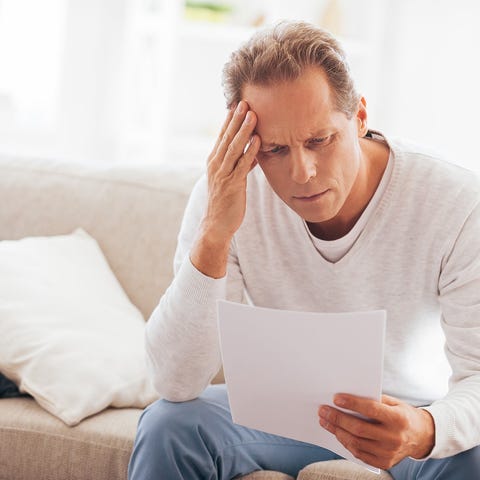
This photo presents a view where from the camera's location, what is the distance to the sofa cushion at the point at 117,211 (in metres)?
2.17

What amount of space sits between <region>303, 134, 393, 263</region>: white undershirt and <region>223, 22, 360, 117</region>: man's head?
174mm

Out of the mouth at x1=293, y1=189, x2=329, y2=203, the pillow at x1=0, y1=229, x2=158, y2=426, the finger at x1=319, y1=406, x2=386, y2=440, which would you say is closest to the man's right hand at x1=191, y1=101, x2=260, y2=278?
the mouth at x1=293, y1=189, x2=329, y2=203

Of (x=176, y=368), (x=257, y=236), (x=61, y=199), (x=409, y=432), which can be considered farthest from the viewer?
(x=61, y=199)

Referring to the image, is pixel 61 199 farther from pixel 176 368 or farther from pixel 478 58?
pixel 478 58

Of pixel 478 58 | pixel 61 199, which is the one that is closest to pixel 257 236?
pixel 61 199

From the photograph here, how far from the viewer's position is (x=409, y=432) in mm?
1323

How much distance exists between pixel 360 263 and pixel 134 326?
2.13 feet

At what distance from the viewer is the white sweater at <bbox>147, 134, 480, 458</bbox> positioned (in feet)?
4.96

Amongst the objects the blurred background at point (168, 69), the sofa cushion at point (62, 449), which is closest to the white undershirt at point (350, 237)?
the sofa cushion at point (62, 449)

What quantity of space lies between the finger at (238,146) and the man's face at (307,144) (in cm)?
1

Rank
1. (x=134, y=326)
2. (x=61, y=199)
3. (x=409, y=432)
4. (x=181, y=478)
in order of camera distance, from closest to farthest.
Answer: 1. (x=409, y=432)
2. (x=181, y=478)
3. (x=134, y=326)
4. (x=61, y=199)

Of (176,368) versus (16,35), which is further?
(16,35)

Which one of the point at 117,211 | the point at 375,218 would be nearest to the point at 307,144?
the point at 375,218

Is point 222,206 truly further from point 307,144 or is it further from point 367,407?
point 367,407
